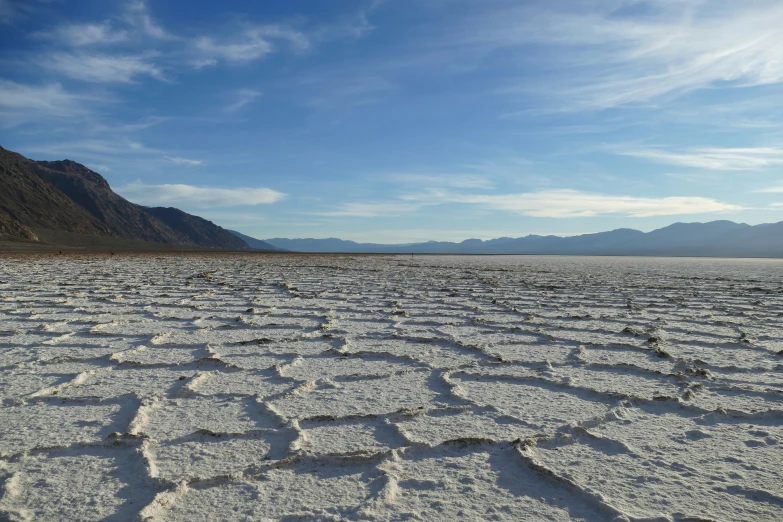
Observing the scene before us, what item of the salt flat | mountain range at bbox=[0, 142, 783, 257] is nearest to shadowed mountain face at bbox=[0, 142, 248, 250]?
mountain range at bbox=[0, 142, 783, 257]

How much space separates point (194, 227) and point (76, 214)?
140ft

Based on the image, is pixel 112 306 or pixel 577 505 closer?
pixel 577 505

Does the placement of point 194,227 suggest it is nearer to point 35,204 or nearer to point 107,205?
point 107,205

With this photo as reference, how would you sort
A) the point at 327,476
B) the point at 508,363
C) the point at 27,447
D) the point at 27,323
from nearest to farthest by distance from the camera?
the point at 327,476
the point at 27,447
the point at 508,363
the point at 27,323

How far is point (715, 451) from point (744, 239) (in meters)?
209

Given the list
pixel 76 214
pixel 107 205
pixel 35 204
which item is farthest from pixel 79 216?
pixel 107 205

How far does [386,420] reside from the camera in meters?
2.32

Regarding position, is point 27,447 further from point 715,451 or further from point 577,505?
point 715,451

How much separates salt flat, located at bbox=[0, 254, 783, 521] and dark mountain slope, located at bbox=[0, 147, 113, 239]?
169 feet

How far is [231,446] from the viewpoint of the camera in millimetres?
2037

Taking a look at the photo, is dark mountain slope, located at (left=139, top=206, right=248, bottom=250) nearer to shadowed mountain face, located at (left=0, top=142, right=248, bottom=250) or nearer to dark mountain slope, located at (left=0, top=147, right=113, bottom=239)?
shadowed mountain face, located at (left=0, top=142, right=248, bottom=250)

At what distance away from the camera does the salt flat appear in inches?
65.2

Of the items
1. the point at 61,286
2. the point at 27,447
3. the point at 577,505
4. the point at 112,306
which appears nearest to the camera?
the point at 577,505

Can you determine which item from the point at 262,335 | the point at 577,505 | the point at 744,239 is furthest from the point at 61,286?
the point at 744,239
